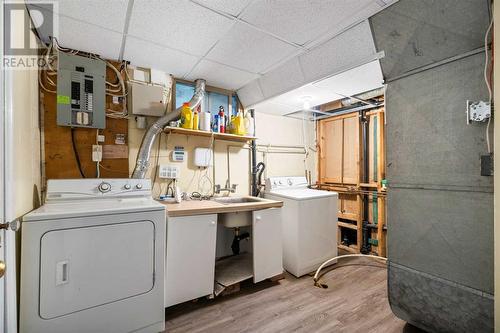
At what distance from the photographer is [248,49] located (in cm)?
202

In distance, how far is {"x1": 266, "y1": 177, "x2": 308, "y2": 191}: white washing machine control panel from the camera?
10.0 feet

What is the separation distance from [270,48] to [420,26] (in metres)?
1.11

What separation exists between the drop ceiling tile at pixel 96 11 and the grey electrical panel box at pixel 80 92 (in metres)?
0.52

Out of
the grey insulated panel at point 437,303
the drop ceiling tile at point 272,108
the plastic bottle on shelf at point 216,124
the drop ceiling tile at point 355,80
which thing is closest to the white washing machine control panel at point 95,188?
the plastic bottle on shelf at point 216,124

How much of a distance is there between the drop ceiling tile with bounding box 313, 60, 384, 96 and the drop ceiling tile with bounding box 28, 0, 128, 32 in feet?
6.00

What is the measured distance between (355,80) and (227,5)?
1.50 meters

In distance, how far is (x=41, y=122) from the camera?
193cm

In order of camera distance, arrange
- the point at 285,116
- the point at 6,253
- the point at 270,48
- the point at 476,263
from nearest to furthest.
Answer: the point at 6,253
the point at 476,263
the point at 270,48
the point at 285,116

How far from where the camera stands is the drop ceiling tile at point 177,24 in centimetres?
150

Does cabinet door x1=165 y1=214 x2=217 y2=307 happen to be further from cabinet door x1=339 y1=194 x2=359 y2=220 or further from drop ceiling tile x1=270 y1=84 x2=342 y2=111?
cabinet door x1=339 y1=194 x2=359 y2=220

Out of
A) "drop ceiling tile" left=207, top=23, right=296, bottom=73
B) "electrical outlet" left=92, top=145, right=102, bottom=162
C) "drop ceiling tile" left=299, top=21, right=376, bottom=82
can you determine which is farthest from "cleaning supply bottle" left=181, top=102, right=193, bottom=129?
"drop ceiling tile" left=299, top=21, right=376, bottom=82

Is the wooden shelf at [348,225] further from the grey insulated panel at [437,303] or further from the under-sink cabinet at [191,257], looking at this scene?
the under-sink cabinet at [191,257]

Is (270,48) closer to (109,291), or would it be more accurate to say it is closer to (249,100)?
(249,100)

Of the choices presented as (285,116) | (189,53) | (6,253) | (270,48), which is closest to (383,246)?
(285,116)
